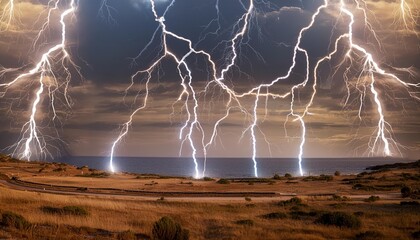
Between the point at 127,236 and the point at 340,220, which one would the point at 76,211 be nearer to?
the point at 127,236

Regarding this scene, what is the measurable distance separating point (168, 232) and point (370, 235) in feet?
22.6

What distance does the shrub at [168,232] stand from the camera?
1555cm

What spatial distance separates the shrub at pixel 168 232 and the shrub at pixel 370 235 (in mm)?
5874

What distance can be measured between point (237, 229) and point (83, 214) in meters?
6.86

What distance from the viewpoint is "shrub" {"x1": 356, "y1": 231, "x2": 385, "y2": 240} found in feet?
54.0

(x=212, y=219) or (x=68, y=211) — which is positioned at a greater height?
(x=68, y=211)

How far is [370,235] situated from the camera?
55.0ft

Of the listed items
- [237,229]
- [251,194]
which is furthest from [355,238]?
[251,194]

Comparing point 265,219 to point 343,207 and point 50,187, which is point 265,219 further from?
point 50,187

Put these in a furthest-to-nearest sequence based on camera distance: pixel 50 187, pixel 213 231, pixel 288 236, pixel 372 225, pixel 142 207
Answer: pixel 50 187 → pixel 142 207 → pixel 372 225 → pixel 213 231 → pixel 288 236

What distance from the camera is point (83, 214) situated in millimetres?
20656

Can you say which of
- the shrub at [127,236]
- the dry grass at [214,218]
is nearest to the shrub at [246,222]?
the dry grass at [214,218]

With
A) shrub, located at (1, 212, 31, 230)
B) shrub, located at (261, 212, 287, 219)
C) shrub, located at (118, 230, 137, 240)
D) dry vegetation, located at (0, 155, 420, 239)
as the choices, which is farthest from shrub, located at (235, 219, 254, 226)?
shrub, located at (1, 212, 31, 230)

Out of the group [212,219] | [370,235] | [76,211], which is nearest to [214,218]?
[212,219]
